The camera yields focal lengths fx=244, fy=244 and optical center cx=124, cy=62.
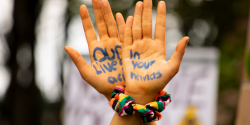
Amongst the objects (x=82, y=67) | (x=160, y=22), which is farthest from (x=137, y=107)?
(x=160, y=22)

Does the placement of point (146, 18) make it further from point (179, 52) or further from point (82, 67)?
point (82, 67)

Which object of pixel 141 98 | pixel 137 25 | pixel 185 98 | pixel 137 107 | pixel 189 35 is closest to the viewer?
pixel 137 107

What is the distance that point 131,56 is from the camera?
1.88m

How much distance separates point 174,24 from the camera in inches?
366

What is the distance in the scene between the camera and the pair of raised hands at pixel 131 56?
178cm

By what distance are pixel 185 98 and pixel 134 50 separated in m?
3.31

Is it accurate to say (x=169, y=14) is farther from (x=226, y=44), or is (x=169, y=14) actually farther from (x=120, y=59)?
(x=120, y=59)

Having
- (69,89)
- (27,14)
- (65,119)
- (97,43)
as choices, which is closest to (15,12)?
(27,14)

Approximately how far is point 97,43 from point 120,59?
0.23 m

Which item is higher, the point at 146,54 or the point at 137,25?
the point at 137,25

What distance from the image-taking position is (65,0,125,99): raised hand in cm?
191

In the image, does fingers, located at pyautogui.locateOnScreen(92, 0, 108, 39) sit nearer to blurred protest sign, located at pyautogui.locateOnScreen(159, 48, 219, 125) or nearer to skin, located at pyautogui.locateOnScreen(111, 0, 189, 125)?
skin, located at pyautogui.locateOnScreen(111, 0, 189, 125)

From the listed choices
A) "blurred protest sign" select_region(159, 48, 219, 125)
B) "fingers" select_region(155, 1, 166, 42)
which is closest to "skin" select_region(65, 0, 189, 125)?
"fingers" select_region(155, 1, 166, 42)

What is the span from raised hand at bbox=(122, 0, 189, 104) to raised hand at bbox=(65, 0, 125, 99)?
0.14m
